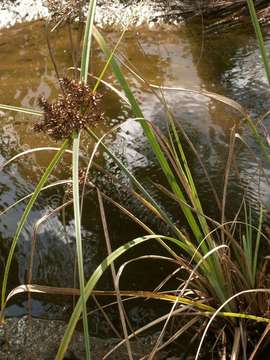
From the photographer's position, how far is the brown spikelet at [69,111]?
2.63 feet

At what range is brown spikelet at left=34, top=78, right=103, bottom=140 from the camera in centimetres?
80

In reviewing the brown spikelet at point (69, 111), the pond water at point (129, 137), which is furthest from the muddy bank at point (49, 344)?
the brown spikelet at point (69, 111)

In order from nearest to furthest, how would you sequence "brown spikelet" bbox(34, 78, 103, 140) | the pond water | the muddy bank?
1. "brown spikelet" bbox(34, 78, 103, 140)
2. the muddy bank
3. the pond water

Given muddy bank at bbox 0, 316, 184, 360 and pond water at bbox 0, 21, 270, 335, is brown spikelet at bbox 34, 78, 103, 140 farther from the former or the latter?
muddy bank at bbox 0, 316, 184, 360

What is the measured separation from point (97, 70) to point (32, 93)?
41cm

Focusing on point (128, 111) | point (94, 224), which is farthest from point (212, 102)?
point (94, 224)

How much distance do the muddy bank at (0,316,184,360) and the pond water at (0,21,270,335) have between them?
0.06m

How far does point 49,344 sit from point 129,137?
108 cm

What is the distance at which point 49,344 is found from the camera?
138 cm

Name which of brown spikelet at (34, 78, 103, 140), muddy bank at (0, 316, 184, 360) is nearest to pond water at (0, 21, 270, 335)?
muddy bank at (0, 316, 184, 360)

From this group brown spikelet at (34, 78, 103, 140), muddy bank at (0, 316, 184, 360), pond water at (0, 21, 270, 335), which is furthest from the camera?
pond water at (0, 21, 270, 335)

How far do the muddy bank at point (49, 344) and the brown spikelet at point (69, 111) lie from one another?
2.37 ft

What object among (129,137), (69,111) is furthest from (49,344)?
(129,137)

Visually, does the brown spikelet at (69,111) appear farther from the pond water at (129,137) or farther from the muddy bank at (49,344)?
the muddy bank at (49,344)
